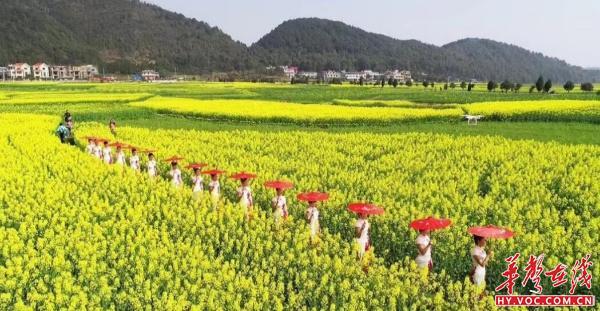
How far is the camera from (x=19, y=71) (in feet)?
558

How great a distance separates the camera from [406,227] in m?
10.8

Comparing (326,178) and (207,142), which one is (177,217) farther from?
(207,142)

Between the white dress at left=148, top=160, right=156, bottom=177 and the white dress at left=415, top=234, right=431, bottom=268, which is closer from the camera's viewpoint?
the white dress at left=415, top=234, right=431, bottom=268

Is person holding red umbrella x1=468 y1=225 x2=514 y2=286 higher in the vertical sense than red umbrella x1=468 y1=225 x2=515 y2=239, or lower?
lower

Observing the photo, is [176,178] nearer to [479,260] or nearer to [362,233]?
[362,233]

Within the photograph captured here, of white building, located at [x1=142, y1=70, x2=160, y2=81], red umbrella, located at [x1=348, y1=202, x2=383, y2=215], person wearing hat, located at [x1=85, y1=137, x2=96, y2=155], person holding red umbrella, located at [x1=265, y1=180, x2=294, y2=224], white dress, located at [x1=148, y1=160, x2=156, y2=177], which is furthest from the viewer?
white building, located at [x1=142, y1=70, x2=160, y2=81]

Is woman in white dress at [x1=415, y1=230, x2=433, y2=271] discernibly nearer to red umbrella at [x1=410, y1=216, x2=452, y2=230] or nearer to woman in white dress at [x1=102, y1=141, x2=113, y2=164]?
red umbrella at [x1=410, y1=216, x2=452, y2=230]

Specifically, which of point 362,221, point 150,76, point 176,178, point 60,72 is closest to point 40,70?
point 60,72

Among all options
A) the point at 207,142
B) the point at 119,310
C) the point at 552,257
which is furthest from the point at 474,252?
the point at 207,142

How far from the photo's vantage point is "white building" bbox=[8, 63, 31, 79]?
550ft

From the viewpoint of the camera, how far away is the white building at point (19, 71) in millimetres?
167750

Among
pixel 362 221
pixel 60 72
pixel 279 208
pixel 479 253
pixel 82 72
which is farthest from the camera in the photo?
pixel 60 72

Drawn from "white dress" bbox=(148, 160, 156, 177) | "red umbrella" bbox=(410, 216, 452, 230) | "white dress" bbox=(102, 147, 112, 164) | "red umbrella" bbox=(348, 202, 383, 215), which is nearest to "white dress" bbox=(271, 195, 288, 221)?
"red umbrella" bbox=(348, 202, 383, 215)

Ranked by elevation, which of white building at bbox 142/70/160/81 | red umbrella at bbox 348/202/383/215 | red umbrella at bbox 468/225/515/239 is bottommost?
white building at bbox 142/70/160/81
